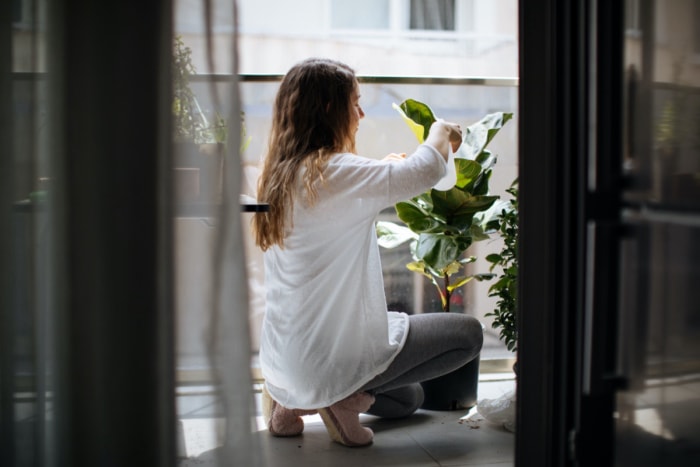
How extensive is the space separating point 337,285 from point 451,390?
76cm

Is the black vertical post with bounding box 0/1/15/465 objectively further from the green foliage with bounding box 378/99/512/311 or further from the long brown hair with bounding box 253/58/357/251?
the green foliage with bounding box 378/99/512/311

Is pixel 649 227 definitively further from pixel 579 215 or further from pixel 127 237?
pixel 127 237

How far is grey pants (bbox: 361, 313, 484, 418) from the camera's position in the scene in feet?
7.57

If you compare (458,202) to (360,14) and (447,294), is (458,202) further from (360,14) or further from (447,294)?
(360,14)

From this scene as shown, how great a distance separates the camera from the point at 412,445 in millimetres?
2359

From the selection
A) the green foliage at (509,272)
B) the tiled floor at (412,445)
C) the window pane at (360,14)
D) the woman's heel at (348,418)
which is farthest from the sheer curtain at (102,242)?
the window pane at (360,14)

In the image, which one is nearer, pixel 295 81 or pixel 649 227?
pixel 649 227

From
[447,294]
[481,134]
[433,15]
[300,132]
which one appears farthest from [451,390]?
[433,15]

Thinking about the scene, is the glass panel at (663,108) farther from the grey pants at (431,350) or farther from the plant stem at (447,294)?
the plant stem at (447,294)

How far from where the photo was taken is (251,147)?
2855 mm

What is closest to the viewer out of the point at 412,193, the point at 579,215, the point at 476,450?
the point at 579,215

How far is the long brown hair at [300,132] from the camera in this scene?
2178mm

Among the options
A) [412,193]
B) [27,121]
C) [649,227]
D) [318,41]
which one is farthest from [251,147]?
[649,227]

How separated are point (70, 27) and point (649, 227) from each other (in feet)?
4.02
